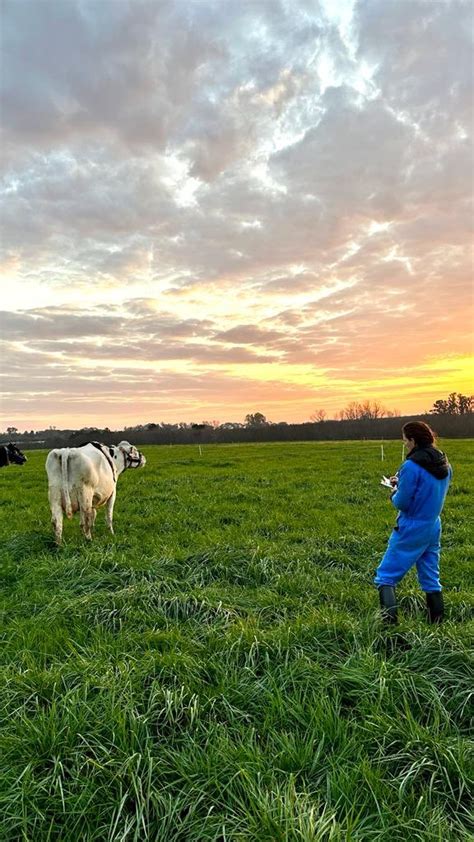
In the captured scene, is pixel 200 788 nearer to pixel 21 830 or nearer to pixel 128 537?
pixel 21 830

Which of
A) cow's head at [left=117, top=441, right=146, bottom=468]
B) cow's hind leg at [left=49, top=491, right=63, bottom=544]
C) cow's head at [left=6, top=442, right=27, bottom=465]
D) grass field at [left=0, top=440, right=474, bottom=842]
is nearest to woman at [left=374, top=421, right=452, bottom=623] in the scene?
grass field at [left=0, top=440, right=474, bottom=842]

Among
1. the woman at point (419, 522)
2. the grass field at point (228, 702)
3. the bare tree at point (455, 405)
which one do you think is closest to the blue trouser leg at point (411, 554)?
the woman at point (419, 522)

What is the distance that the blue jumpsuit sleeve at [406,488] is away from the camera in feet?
17.8

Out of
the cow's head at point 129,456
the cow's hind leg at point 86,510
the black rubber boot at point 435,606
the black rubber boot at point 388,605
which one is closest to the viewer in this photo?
the black rubber boot at point 388,605

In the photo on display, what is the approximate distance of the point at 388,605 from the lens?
213 inches

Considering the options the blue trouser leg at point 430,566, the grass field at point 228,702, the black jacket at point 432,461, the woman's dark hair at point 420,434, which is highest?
the woman's dark hair at point 420,434

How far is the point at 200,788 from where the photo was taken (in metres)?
2.98

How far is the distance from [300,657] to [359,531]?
6.21 m

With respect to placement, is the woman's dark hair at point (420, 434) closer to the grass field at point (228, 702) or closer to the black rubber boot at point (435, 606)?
the black rubber boot at point (435, 606)

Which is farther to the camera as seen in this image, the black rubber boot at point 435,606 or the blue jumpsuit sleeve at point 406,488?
the black rubber boot at point 435,606

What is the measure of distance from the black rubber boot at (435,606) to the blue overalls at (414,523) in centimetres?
7

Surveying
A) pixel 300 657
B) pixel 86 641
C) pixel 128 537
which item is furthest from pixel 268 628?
pixel 128 537

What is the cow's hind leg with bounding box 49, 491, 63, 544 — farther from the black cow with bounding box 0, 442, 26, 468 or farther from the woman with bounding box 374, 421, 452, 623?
the black cow with bounding box 0, 442, 26, 468

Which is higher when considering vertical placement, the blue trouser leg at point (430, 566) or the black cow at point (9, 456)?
the black cow at point (9, 456)
